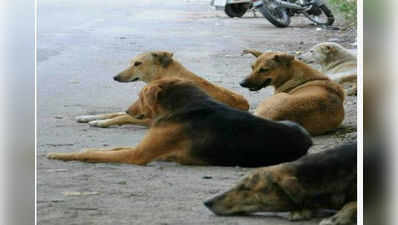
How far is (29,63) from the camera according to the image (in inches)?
148

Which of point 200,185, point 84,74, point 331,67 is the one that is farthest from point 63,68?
point 331,67

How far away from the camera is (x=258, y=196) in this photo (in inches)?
140

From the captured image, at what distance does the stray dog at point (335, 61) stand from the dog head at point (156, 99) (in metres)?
0.74

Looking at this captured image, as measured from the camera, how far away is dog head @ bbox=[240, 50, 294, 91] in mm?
3863

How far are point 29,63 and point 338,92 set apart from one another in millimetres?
1694

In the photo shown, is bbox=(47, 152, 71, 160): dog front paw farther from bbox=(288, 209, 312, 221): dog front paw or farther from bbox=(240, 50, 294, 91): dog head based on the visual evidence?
bbox=(288, 209, 312, 221): dog front paw

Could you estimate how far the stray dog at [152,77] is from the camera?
382 cm

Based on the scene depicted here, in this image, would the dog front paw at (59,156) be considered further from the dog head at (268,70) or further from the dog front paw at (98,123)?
the dog head at (268,70)

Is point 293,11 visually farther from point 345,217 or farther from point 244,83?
point 345,217

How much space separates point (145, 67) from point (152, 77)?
2.6 inches

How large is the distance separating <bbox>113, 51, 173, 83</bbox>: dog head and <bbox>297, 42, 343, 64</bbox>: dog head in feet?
2.52

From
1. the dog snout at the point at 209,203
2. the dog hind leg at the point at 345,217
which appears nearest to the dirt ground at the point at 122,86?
the dog snout at the point at 209,203

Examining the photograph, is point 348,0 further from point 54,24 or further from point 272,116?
point 54,24

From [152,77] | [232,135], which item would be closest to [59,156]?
[152,77]
